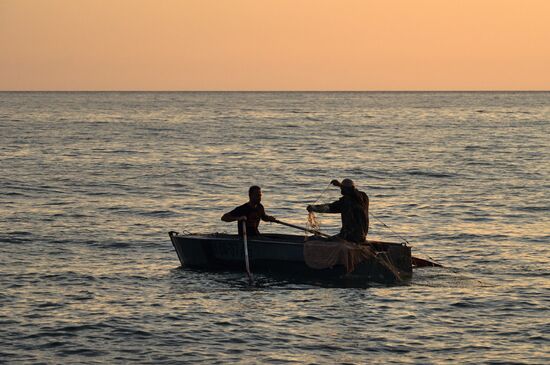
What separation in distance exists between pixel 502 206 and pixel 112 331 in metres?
22.6

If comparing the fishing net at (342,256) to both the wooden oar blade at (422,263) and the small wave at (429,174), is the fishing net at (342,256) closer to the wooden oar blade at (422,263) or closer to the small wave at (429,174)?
the wooden oar blade at (422,263)

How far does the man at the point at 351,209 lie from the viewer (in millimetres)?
22594

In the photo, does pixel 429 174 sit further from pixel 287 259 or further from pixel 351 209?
pixel 287 259

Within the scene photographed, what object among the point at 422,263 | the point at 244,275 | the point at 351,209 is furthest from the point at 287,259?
the point at 422,263

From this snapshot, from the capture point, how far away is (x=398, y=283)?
22250 mm

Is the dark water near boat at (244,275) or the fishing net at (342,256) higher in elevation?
the fishing net at (342,256)

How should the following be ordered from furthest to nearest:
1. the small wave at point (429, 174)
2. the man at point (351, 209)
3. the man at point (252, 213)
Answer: the small wave at point (429, 174), the man at point (252, 213), the man at point (351, 209)

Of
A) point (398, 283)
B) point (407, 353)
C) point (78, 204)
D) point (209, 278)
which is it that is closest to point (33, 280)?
point (209, 278)

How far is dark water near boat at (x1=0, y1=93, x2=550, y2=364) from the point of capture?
17.4 meters

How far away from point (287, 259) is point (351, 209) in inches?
68.8

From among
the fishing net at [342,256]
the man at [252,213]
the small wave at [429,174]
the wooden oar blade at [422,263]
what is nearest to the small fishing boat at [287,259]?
the fishing net at [342,256]

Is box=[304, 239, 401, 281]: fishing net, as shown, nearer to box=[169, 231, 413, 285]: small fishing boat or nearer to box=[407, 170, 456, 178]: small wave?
box=[169, 231, 413, 285]: small fishing boat

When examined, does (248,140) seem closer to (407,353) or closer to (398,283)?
(398,283)

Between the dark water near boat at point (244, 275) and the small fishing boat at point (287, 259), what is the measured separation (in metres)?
0.33
